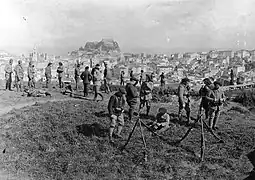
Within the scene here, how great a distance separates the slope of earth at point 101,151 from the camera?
9.88 m

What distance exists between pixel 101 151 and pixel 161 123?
2.83m

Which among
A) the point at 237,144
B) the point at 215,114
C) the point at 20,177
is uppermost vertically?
the point at 215,114

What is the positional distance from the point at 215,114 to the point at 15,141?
326 inches

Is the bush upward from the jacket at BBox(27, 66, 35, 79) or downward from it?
downward

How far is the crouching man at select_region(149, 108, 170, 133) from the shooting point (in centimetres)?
1258

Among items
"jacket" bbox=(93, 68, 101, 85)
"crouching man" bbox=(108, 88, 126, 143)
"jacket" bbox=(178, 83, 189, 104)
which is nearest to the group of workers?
"crouching man" bbox=(108, 88, 126, 143)

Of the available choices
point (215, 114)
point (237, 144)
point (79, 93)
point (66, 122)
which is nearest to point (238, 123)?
point (215, 114)

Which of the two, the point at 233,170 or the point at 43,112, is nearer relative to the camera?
the point at 233,170

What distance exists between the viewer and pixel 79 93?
71.7ft

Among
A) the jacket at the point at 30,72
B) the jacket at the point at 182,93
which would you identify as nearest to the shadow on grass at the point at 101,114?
the jacket at the point at 182,93

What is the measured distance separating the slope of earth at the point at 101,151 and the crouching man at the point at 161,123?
0.27m

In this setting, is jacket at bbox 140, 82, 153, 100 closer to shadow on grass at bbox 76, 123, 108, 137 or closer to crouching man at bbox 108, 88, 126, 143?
shadow on grass at bbox 76, 123, 108, 137

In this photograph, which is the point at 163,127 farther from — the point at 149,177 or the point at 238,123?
the point at 238,123

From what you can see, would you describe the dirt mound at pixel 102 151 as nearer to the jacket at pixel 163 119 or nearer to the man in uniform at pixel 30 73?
the jacket at pixel 163 119
